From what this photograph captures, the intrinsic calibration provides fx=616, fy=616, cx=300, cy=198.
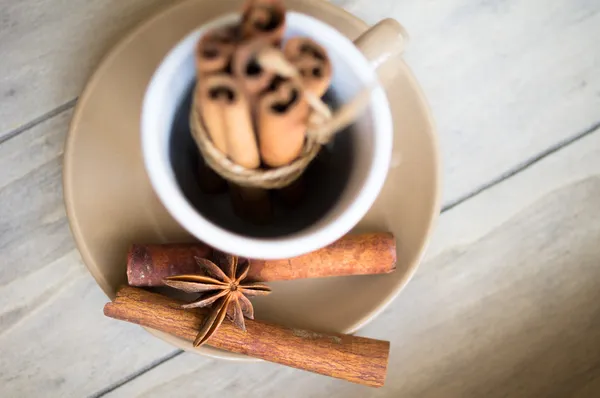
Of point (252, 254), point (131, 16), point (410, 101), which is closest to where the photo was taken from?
point (252, 254)

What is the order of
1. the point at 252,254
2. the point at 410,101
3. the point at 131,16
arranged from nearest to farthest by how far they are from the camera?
the point at 252,254 → the point at 410,101 → the point at 131,16

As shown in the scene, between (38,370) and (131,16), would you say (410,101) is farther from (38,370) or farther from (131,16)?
(38,370)

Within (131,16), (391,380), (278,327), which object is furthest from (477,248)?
(131,16)

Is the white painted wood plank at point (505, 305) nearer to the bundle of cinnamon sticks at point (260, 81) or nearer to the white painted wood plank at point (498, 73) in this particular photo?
the white painted wood plank at point (498, 73)

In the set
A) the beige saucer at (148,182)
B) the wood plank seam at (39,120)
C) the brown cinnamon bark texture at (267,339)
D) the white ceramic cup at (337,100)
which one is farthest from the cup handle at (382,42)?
the wood plank seam at (39,120)

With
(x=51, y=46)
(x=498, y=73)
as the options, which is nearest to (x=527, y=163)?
(x=498, y=73)

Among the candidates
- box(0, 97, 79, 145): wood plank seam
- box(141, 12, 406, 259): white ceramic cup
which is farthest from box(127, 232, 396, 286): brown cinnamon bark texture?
box(0, 97, 79, 145): wood plank seam

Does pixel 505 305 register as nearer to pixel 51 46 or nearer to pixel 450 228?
pixel 450 228
